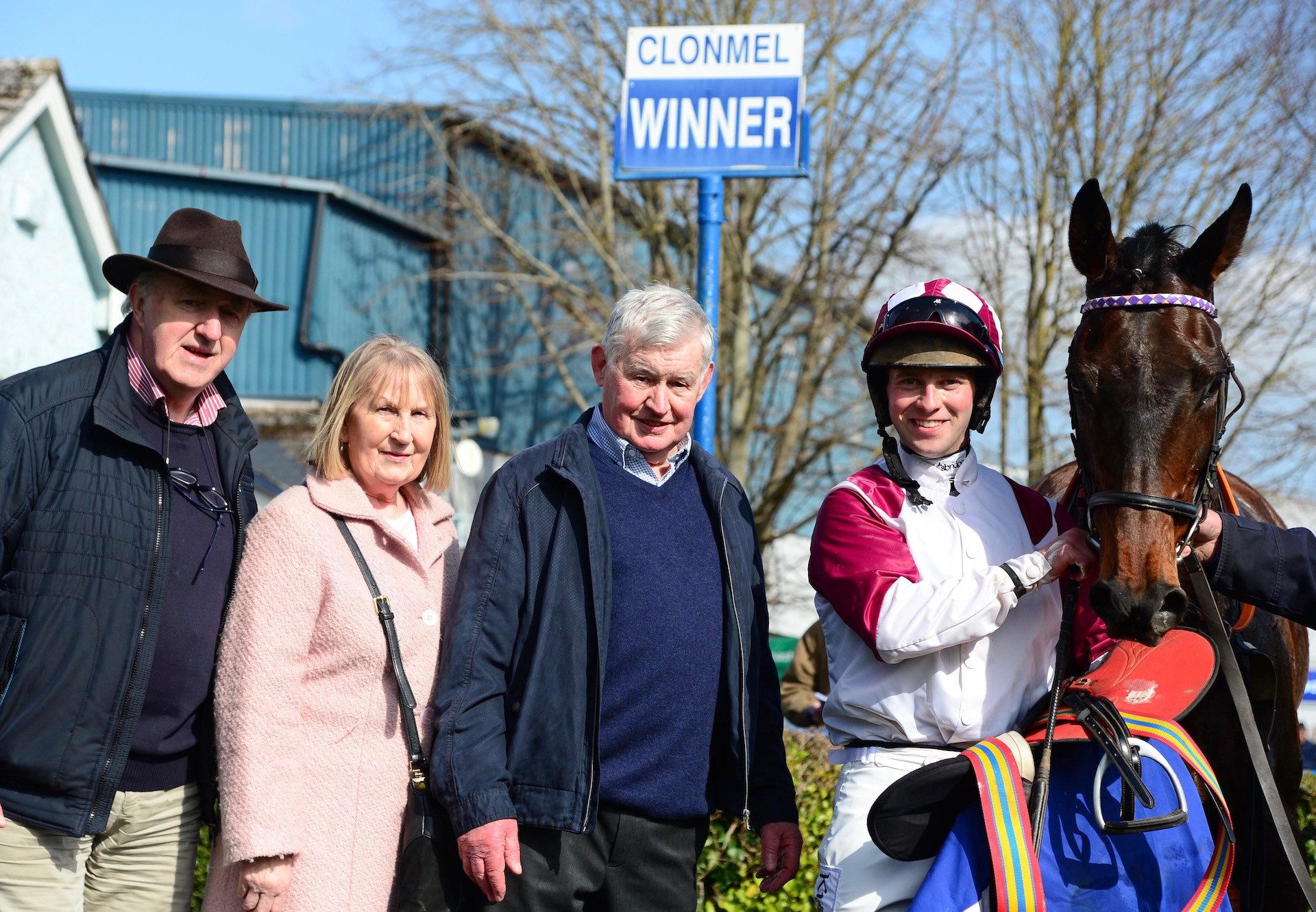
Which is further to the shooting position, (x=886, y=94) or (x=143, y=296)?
(x=886, y=94)

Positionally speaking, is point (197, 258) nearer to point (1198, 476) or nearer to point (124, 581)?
Result: point (124, 581)

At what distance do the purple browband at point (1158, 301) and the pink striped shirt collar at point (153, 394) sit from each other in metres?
2.12

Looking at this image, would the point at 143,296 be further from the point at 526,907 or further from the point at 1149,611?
the point at 1149,611

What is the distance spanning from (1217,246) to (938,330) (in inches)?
26.3

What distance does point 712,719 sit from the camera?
2967 mm

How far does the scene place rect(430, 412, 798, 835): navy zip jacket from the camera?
8.96ft

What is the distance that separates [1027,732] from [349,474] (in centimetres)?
166

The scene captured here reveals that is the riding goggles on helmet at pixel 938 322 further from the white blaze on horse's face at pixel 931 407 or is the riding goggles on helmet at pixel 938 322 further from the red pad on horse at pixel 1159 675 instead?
the red pad on horse at pixel 1159 675

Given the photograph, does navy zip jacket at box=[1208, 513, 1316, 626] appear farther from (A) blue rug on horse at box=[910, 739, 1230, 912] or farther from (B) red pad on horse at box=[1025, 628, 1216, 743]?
(A) blue rug on horse at box=[910, 739, 1230, 912]

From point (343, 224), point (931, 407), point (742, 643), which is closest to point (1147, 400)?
point (931, 407)

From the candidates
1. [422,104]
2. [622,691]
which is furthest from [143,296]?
[422,104]

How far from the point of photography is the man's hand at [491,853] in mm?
2654

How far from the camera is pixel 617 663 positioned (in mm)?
2883

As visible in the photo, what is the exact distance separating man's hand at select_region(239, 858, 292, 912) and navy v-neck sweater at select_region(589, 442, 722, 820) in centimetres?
70
